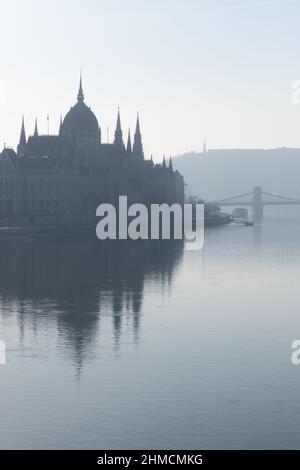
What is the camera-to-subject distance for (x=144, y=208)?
16838cm

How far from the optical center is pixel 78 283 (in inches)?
2299

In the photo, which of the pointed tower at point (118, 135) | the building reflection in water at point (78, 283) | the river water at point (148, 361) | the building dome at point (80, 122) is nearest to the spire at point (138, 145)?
the pointed tower at point (118, 135)

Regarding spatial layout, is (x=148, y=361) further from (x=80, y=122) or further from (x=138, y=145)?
(x=138, y=145)

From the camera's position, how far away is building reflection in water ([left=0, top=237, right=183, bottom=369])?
40.0 meters

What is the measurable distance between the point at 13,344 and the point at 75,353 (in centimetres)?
345

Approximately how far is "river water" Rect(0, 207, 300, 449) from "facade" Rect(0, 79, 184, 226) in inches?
2744

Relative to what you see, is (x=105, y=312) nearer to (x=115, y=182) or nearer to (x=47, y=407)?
(x=47, y=407)

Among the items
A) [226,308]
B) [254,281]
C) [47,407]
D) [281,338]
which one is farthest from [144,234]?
[47,407]

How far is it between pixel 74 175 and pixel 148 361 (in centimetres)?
11572

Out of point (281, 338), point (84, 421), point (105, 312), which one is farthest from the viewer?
point (105, 312)

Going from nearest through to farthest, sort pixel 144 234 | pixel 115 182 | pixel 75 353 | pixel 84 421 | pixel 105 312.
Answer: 1. pixel 84 421
2. pixel 75 353
3. pixel 105 312
4. pixel 144 234
5. pixel 115 182

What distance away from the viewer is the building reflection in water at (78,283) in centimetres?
4000

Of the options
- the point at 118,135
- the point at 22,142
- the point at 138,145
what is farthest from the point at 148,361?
the point at 138,145
